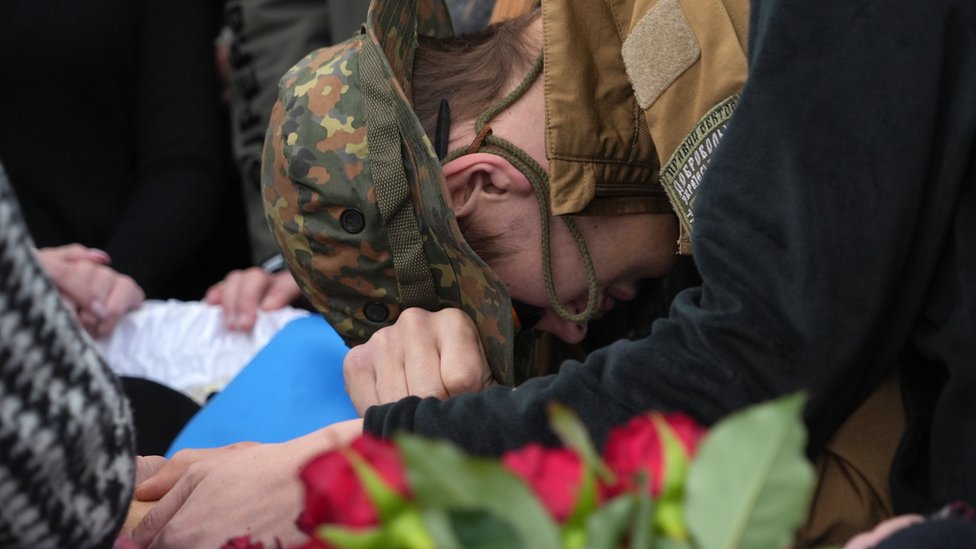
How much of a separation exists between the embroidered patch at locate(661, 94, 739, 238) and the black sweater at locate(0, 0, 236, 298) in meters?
1.10

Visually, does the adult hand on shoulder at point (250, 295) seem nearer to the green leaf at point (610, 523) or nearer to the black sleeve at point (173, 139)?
the black sleeve at point (173, 139)

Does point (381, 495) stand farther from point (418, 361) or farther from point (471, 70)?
point (471, 70)

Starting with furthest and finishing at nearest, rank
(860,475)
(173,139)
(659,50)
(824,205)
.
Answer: (173,139) → (659,50) → (860,475) → (824,205)

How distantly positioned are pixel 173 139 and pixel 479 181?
0.97 m

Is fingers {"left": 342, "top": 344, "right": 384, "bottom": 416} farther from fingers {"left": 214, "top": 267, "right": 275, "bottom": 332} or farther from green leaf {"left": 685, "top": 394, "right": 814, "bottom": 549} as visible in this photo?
green leaf {"left": 685, "top": 394, "right": 814, "bottom": 549}

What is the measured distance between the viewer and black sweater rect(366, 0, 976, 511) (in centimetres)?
72

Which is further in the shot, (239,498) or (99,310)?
(99,310)

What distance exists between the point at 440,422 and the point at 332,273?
33 centimetres

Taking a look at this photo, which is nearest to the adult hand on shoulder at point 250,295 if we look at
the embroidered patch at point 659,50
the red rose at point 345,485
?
the embroidered patch at point 659,50

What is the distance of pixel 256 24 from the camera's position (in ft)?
6.24

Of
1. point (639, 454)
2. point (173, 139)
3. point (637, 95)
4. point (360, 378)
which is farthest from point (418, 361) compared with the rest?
point (173, 139)

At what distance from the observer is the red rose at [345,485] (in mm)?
370

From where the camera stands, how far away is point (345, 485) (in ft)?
1.23

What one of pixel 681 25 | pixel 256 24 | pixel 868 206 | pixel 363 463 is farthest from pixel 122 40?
pixel 363 463
